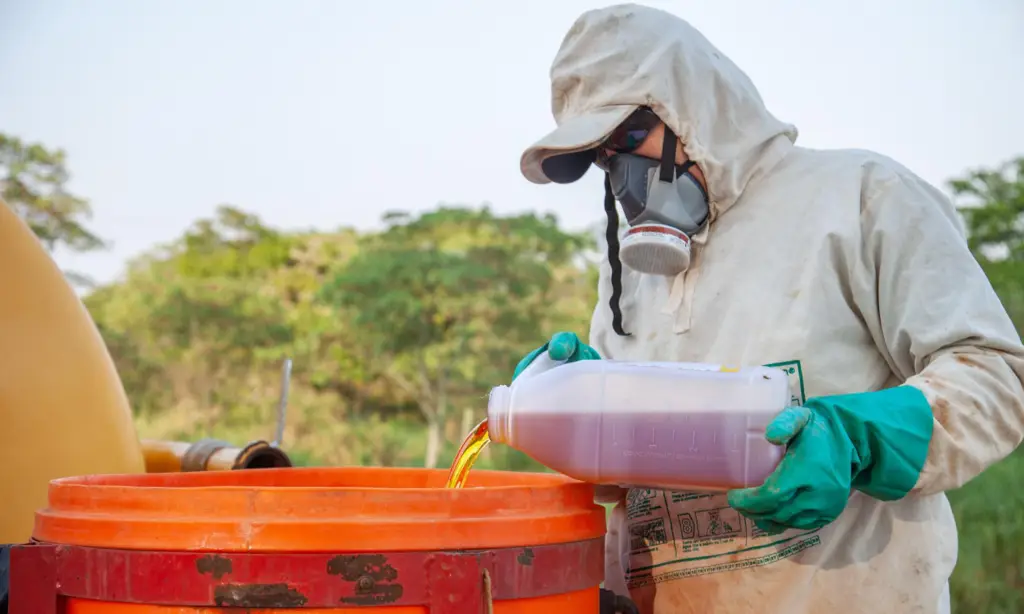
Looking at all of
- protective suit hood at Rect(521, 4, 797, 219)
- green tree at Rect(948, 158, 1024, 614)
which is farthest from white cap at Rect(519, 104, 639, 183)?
green tree at Rect(948, 158, 1024, 614)

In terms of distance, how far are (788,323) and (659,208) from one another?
315mm

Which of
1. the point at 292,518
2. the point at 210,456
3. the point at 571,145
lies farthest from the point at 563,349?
the point at 210,456

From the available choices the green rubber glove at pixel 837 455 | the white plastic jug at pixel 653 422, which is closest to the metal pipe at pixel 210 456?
the white plastic jug at pixel 653 422

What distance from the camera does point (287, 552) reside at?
1147mm

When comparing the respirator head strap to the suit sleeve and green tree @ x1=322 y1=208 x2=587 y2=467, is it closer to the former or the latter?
the suit sleeve

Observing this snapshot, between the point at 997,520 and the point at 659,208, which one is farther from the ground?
the point at 659,208

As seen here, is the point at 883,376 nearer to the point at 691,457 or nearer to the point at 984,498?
the point at 691,457

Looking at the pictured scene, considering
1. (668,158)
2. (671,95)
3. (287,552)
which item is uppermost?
(671,95)

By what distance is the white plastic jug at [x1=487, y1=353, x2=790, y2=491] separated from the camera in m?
1.34

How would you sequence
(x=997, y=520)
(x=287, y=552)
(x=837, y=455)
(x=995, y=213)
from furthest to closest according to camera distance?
1. (x=995, y=213)
2. (x=997, y=520)
3. (x=837, y=455)
4. (x=287, y=552)

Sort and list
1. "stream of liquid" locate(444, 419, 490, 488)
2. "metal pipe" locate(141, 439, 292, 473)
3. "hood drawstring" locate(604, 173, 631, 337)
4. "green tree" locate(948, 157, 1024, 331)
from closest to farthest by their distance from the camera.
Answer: "stream of liquid" locate(444, 419, 490, 488) → "hood drawstring" locate(604, 173, 631, 337) → "metal pipe" locate(141, 439, 292, 473) → "green tree" locate(948, 157, 1024, 331)

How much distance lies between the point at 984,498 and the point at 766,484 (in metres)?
7.12

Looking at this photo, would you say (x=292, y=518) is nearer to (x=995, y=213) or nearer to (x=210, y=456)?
(x=210, y=456)

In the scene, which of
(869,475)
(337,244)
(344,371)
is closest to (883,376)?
(869,475)
